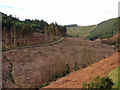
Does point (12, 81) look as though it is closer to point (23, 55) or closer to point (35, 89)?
point (35, 89)

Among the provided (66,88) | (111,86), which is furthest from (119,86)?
(66,88)

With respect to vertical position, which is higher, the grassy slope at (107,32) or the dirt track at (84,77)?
the grassy slope at (107,32)

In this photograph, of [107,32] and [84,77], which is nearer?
Result: [84,77]

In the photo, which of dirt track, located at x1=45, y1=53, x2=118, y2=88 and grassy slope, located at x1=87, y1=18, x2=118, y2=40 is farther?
grassy slope, located at x1=87, y1=18, x2=118, y2=40

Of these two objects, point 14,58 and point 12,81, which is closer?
point 12,81

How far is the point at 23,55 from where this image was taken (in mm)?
36188

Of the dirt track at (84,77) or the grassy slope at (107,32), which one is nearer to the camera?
the dirt track at (84,77)

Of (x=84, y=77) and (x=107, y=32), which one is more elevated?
(x=107, y=32)

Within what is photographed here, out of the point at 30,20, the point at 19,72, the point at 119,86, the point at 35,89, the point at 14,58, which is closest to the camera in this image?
the point at 119,86

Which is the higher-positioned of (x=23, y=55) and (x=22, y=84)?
(x=23, y=55)

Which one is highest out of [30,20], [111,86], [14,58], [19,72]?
[30,20]

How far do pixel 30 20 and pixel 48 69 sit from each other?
101m

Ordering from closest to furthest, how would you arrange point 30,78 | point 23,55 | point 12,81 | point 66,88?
point 66,88, point 12,81, point 30,78, point 23,55

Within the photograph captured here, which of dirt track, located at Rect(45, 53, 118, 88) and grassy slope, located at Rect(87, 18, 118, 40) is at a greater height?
grassy slope, located at Rect(87, 18, 118, 40)
